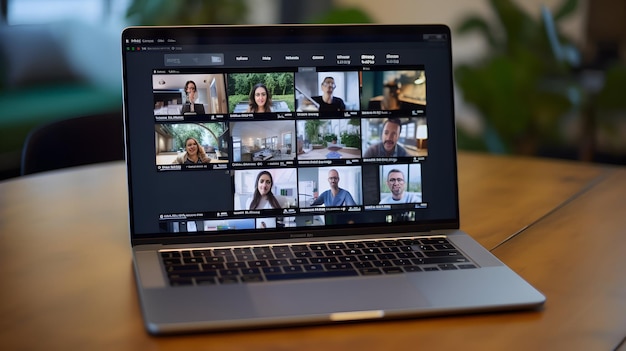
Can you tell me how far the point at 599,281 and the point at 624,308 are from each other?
84 millimetres

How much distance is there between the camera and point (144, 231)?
1.08m

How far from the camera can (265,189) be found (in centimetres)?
113

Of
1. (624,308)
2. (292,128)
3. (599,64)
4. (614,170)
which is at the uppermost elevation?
(599,64)

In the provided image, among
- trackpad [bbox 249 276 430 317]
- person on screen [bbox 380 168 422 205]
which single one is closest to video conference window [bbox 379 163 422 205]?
person on screen [bbox 380 168 422 205]

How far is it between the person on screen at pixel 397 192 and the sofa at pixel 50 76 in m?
2.59

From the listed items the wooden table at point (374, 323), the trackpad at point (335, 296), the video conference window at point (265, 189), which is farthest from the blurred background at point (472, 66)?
the trackpad at point (335, 296)

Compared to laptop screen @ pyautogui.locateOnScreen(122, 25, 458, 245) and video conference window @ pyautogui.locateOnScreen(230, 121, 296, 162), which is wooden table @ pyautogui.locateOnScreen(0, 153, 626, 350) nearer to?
laptop screen @ pyautogui.locateOnScreen(122, 25, 458, 245)

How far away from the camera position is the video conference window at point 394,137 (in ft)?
3.81

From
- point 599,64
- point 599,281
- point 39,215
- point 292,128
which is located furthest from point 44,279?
point 599,64

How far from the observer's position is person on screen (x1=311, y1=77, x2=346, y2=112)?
1.14 metres

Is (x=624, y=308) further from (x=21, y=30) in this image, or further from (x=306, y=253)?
(x=21, y=30)

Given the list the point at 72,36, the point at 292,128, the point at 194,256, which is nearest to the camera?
the point at 194,256

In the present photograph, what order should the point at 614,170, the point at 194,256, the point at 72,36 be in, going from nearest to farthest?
1. the point at 194,256
2. the point at 614,170
3. the point at 72,36

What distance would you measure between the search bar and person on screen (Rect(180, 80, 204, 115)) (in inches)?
1.2
